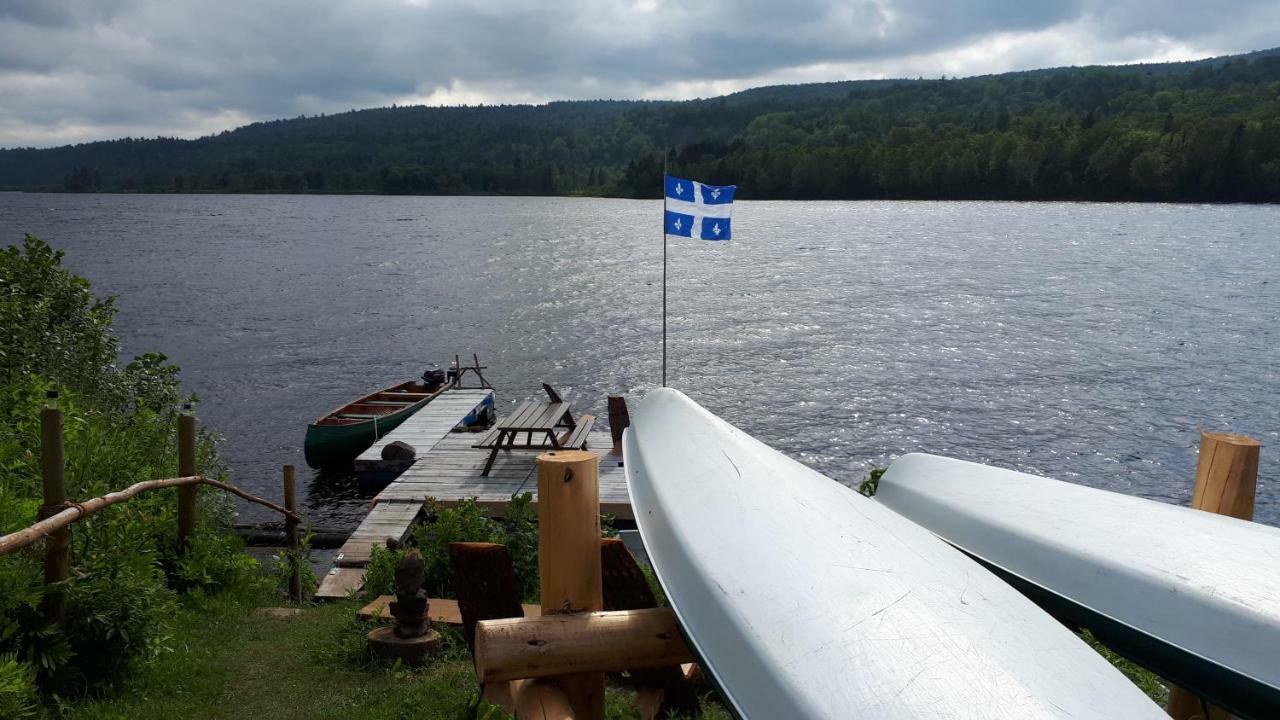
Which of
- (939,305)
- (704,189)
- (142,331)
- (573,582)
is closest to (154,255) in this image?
(142,331)

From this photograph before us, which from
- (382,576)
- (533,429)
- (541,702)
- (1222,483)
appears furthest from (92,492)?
(533,429)

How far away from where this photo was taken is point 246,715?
18.6ft

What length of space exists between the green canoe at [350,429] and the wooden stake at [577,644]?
17.4 metres

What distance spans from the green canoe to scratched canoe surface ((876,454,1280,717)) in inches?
670

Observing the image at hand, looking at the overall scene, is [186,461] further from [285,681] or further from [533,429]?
[533,429]

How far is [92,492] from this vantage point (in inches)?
244

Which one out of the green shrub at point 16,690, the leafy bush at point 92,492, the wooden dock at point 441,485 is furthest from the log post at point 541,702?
the wooden dock at point 441,485

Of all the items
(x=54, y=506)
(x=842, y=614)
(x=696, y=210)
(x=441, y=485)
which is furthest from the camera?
(x=441, y=485)

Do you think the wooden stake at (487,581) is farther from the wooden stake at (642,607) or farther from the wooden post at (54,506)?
the wooden post at (54,506)

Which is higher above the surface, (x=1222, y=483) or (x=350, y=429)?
(x=1222, y=483)

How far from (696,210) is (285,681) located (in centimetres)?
616

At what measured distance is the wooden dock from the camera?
37.3 feet

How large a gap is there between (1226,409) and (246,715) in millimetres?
25537

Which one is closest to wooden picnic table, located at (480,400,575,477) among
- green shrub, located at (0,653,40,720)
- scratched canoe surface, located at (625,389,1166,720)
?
green shrub, located at (0,653,40,720)
